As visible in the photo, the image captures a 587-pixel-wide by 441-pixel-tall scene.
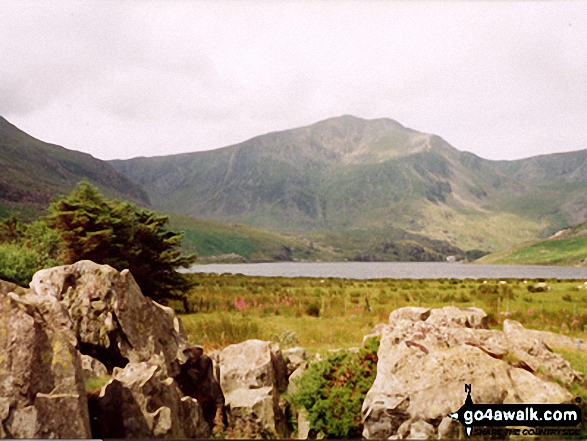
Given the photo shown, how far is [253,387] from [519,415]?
218 inches

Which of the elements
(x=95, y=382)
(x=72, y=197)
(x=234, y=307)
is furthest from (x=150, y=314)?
(x=234, y=307)

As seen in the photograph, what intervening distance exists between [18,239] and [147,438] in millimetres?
24737

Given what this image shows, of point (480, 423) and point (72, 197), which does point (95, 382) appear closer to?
point (480, 423)

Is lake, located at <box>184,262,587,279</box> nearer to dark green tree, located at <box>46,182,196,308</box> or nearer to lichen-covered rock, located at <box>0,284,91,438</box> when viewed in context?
dark green tree, located at <box>46,182,196,308</box>

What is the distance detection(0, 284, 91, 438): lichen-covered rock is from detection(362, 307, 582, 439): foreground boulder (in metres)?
5.33

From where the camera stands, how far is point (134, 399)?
7434 mm

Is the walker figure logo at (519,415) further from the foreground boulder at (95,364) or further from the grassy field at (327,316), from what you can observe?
the grassy field at (327,316)

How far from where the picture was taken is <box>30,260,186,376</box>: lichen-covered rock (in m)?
9.19

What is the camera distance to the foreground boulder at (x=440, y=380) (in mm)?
8031

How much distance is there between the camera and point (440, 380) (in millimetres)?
8336

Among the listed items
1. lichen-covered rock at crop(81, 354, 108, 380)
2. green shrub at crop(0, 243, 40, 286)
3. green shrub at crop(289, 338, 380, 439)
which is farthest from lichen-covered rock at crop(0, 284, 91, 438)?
green shrub at crop(0, 243, 40, 286)

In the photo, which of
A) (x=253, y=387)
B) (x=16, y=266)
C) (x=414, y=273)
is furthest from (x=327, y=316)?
(x=414, y=273)

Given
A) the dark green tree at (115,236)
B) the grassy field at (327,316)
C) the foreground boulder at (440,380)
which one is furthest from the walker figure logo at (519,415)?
the dark green tree at (115,236)

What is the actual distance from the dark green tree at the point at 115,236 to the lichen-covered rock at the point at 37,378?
45.0ft
